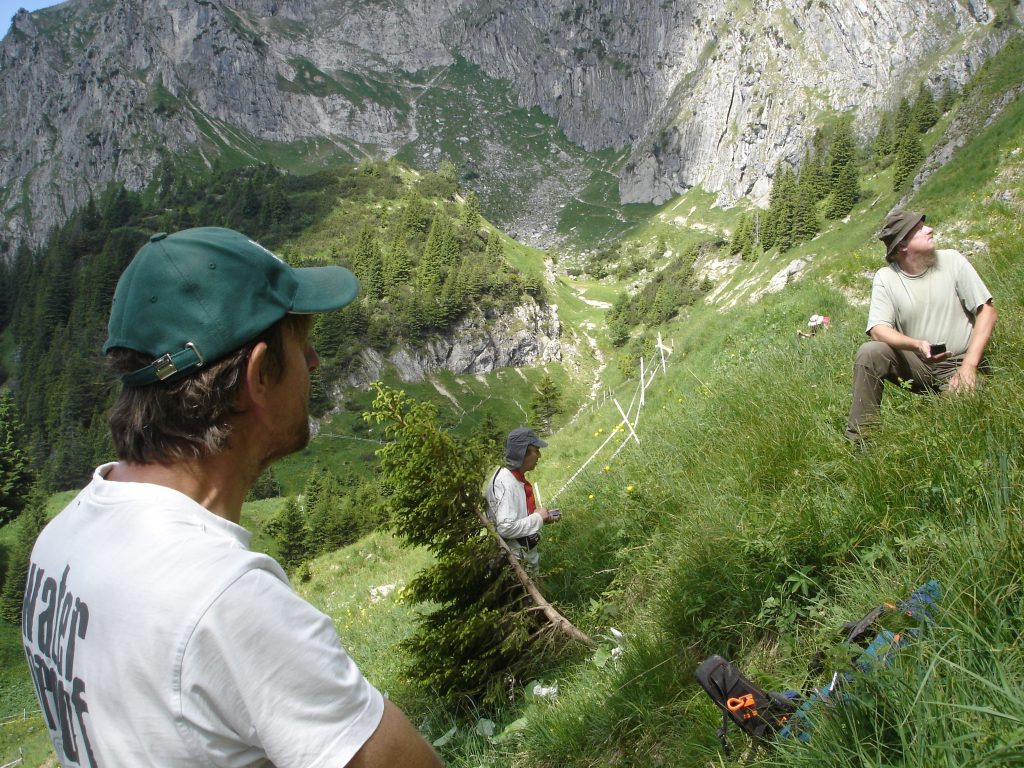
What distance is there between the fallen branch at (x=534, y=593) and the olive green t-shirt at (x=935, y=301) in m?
3.71

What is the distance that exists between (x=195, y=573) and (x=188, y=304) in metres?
0.81

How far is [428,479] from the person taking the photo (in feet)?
16.0

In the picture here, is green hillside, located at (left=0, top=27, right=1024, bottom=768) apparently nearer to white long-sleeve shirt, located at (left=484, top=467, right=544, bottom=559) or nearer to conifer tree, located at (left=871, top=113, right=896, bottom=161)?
white long-sleeve shirt, located at (left=484, top=467, right=544, bottom=559)

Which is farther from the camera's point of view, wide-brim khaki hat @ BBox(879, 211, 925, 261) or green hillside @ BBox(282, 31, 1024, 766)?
wide-brim khaki hat @ BBox(879, 211, 925, 261)

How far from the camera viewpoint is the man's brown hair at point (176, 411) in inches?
67.0

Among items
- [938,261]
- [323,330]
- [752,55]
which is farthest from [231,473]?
[752,55]

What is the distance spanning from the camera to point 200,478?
1741 mm

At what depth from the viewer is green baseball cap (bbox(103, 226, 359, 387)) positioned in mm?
1678

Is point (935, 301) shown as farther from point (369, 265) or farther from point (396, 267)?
point (369, 265)

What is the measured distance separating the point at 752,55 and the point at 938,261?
8294 inches

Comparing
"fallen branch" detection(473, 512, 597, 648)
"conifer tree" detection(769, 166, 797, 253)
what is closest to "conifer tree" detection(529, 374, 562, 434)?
"conifer tree" detection(769, 166, 797, 253)

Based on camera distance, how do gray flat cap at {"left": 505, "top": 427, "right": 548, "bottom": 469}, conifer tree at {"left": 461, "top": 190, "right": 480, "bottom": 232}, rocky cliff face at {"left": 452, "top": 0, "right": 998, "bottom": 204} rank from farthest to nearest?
conifer tree at {"left": 461, "top": 190, "right": 480, "bottom": 232}, rocky cliff face at {"left": 452, "top": 0, "right": 998, "bottom": 204}, gray flat cap at {"left": 505, "top": 427, "right": 548, "bottom": 469}

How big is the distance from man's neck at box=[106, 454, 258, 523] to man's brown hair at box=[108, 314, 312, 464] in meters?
0.02

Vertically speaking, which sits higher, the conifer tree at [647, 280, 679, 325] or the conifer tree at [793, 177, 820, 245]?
the conifer tree at [793, 177, 820, 245]
